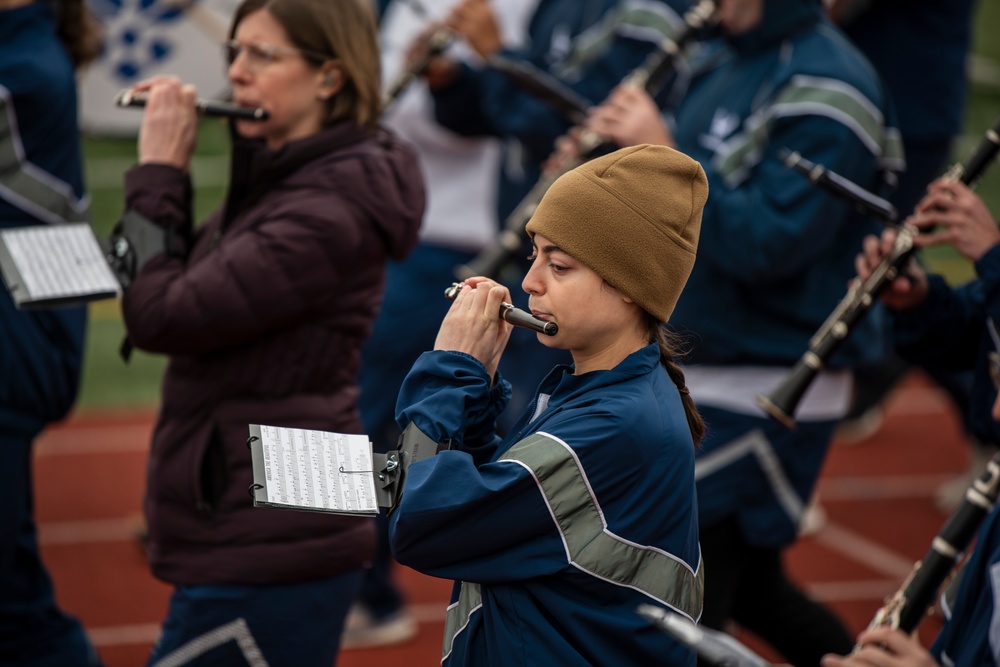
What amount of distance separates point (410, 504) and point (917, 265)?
1.70 meters

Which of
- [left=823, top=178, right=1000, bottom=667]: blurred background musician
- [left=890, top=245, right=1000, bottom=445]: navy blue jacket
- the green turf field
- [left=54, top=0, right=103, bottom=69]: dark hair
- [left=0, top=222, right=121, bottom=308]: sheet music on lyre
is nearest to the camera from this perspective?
[left=823, top=178, right=1000, bottom=667]: blurred background musician

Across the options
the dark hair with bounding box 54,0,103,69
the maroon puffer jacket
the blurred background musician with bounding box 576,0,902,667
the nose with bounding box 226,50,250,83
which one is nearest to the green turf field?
the dark hair with bounding box 54,0,103,69

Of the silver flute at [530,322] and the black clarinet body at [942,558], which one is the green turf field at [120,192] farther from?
the black clarinet body at [942,558]

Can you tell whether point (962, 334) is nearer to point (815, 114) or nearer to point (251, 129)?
point (815, 114)

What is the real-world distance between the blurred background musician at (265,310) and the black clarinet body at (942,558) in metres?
1.18

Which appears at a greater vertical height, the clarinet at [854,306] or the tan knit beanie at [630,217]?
the tan knit beanie at [630,217]

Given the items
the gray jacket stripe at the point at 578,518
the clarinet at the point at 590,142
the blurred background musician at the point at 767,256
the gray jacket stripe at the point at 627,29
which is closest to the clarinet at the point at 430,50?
the gray jacket stripe at the point at 627,29

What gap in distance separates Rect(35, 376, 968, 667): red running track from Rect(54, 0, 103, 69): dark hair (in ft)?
6.69

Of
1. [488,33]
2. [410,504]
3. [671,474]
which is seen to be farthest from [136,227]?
[488,33]

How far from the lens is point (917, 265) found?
11.5 feet

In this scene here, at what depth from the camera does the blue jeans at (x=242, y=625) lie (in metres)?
3.22

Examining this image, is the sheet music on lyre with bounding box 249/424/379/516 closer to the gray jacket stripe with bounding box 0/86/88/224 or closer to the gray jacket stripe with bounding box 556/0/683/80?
the gray jacket stripe with bounding box 0/86/88/224

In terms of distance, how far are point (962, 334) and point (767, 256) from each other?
1.79 ft

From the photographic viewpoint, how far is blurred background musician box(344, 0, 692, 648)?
5.16m
